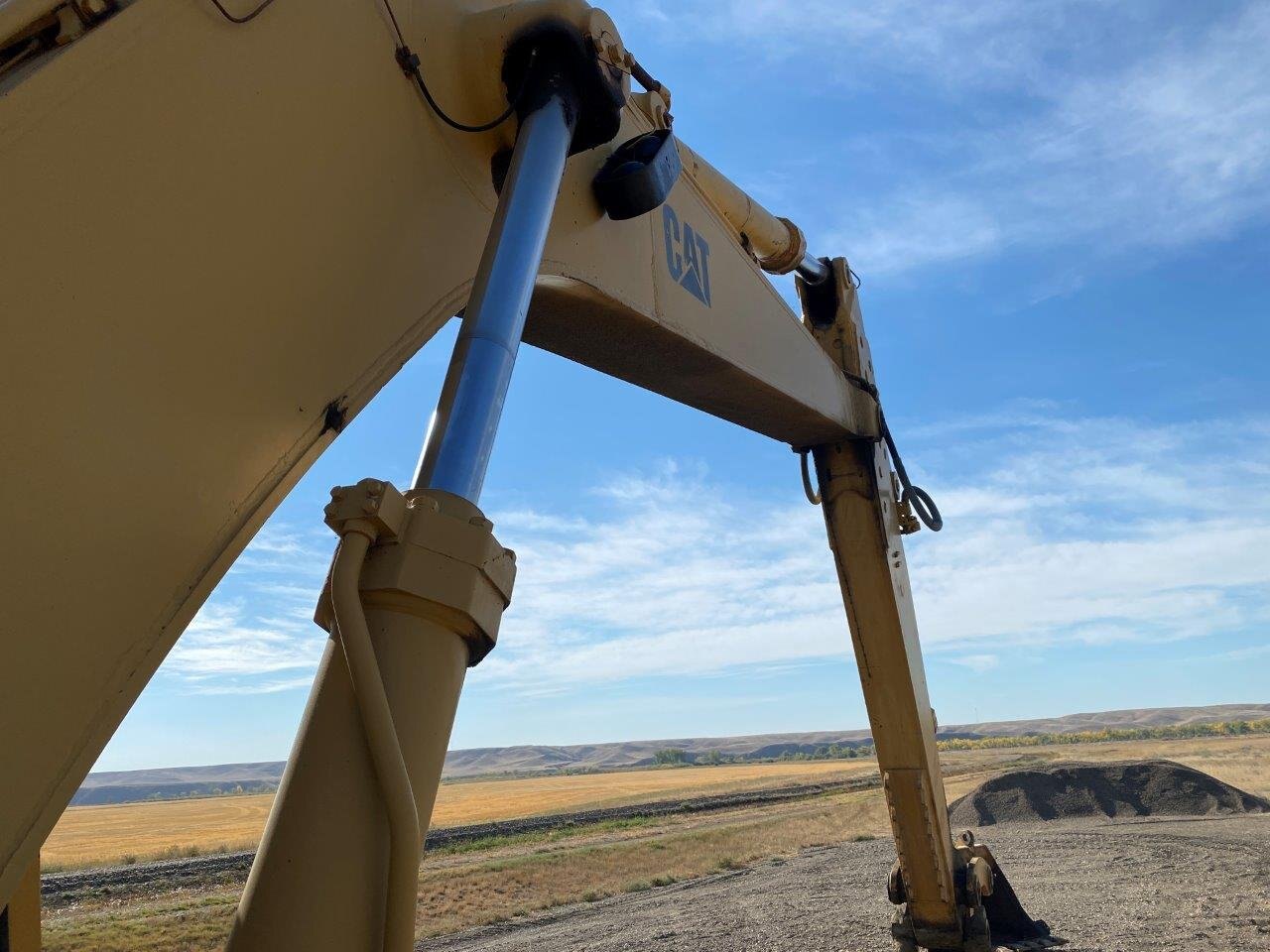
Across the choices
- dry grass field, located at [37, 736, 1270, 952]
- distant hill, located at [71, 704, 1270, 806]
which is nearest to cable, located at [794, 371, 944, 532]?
dry grass field, located at [37, 736, 1270, 952]

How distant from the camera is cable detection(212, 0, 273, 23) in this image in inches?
58.5

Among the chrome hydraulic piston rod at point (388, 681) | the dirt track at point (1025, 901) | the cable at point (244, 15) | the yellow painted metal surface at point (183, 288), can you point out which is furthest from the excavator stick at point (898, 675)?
the cable at point (244, 15)

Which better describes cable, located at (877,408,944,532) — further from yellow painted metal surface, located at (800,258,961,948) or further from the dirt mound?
the dirt mound

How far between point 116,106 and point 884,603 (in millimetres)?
4207

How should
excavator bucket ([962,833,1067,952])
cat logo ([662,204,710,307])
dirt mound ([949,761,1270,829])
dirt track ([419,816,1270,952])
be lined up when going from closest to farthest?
cat logo ([662,204,710,307]) → excavator bucket ([962,833,1067,952]) → dirt track ([419,816,1270,952]) → dirt mound ([949,761,1270,829])

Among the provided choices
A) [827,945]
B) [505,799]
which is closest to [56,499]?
[827,945]

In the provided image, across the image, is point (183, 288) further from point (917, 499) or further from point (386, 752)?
point (917, 499)

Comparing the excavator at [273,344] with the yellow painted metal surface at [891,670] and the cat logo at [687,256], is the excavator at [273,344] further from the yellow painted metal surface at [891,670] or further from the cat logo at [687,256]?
the yellow painted metal surface at [891,670]

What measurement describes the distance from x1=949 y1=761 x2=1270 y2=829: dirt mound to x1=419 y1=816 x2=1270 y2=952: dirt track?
4.25 metres

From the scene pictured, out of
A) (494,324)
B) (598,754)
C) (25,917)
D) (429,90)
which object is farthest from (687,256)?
(598,754)

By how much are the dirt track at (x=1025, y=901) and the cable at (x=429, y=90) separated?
7246 millimetres

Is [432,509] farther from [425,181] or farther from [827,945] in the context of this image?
[827,945]

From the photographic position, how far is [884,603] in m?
4.83

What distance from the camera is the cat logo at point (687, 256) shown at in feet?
10.7
